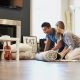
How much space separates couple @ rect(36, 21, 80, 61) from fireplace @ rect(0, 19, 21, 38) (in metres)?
1.19

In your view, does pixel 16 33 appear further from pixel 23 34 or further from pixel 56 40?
pixel 56 40

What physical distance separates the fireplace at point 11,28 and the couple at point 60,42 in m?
1.19

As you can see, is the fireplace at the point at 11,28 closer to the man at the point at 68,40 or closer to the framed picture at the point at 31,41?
the framed picture at the point at 31,41

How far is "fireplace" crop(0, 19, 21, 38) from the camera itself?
18.0 feet

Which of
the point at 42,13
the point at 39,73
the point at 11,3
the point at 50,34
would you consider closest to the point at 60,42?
the point at 50,34

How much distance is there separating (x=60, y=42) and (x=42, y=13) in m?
2.16

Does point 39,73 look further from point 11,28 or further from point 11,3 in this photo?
point 11,3

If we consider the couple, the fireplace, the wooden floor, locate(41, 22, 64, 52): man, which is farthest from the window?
the wooden floor

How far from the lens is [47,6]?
630cm

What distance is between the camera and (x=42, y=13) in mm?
6238

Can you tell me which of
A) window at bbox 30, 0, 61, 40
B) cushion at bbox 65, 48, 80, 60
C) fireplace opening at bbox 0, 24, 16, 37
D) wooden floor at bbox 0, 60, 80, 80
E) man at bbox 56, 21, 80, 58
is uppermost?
window at bbox 30, 0, 61, 40

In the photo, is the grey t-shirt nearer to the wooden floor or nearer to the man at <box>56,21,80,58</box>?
the man at <box>56,21,80,58</box>

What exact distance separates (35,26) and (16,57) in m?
1.95

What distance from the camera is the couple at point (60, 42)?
3.62m
